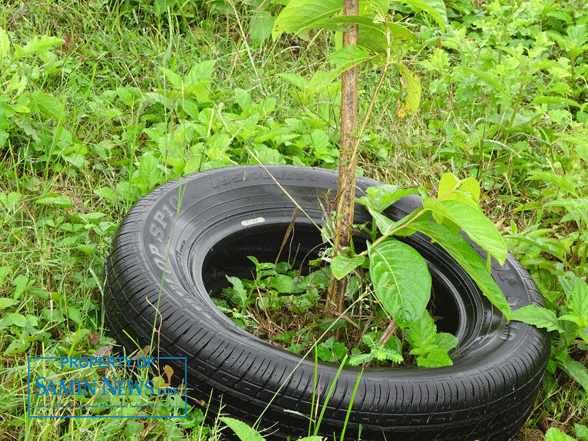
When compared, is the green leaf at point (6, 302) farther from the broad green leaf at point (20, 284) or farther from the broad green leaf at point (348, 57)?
the broad green leaf at point (348, 57)

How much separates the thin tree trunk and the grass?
52cm

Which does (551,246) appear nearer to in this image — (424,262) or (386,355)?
(424,262)

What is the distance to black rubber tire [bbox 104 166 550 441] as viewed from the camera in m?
1.56

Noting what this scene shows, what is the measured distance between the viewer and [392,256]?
1.72 metres

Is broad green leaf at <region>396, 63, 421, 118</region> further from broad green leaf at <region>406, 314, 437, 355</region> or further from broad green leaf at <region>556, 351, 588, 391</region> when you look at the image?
broad green leaf at <region>556, 351, 588, 391</region>

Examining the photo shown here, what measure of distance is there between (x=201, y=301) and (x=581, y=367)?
132 centimetres

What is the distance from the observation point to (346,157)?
1915mm

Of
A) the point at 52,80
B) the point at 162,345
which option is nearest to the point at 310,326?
the point at 162,345

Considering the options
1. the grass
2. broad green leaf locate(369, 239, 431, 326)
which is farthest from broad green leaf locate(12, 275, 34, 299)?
broad green leaf locate(369, 239, 431, 326)

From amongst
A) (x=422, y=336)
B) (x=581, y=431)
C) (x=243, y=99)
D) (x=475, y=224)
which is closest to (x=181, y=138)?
(x=243, y=99)

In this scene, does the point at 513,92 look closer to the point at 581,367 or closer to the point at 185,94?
the point at 581,367

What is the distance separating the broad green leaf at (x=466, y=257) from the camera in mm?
1659

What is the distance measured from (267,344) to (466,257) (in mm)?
609

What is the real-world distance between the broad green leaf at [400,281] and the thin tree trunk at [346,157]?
0.26 metres
